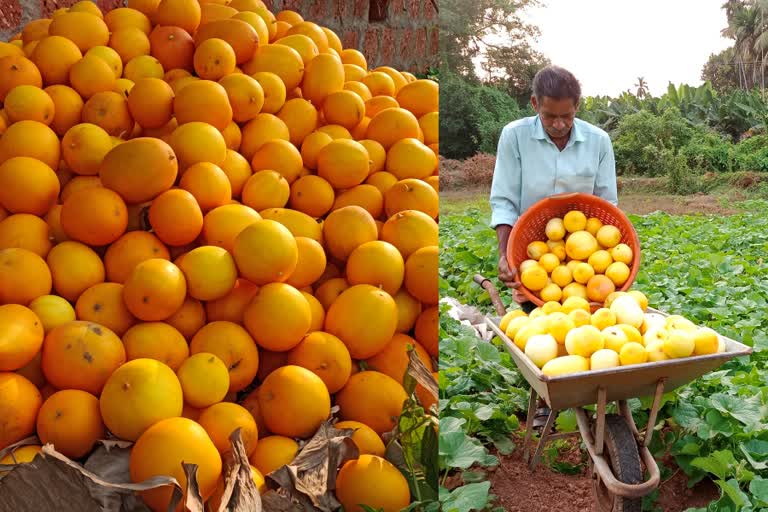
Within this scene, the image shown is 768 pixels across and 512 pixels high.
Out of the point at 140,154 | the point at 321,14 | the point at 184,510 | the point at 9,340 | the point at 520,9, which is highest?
the point at 520,9

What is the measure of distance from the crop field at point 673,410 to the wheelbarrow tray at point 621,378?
25 centimetres

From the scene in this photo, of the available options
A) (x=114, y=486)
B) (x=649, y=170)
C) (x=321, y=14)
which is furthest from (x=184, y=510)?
(x=649, y=170)

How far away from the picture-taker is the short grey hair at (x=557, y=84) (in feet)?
7.86

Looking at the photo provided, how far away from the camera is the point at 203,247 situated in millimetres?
1133

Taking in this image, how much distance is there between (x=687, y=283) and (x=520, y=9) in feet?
5.81

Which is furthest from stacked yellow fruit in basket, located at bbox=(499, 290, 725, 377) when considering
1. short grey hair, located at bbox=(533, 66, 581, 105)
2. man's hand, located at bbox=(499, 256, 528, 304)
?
short grey hair, located at bbox=(533, 66, 581, 105)

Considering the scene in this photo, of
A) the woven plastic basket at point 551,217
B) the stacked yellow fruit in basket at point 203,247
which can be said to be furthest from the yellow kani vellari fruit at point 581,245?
the stacked yellow fruit in basket at point 203,247

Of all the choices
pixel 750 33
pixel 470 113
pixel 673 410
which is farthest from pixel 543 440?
pixel 750 33

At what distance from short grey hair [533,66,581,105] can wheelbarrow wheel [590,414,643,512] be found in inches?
42.7

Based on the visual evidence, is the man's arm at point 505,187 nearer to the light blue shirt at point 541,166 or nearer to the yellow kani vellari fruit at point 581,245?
the light blue shirt at point 541,166

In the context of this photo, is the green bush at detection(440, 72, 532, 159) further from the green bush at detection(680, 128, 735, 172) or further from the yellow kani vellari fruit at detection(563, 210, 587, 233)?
the green bush at detection(680, 128, 735, 172)

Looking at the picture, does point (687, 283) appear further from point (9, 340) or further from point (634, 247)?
point (9, 340)

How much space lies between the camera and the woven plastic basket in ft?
7.62

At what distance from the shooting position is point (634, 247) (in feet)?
7.57
